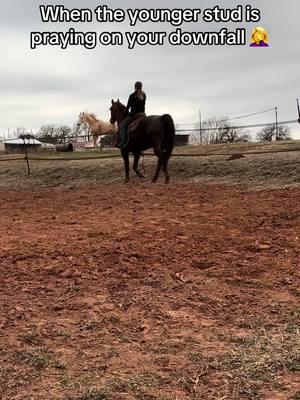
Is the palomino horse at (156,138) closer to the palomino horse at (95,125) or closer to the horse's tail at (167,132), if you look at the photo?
the horse's tail at (167,132)

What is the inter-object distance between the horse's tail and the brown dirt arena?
15.6ft

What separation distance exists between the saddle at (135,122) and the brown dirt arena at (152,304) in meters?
5.41

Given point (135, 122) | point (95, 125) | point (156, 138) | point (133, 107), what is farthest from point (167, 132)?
point (95, 125)

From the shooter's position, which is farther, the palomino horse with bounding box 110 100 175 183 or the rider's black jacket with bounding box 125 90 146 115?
the rider's black jacket with bounding box 125 90 146 115

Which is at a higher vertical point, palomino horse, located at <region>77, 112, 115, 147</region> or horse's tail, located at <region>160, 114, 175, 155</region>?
palomino horse, located at <region>77, 112, 115, 147</region>

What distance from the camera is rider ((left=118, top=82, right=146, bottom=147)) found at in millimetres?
12617

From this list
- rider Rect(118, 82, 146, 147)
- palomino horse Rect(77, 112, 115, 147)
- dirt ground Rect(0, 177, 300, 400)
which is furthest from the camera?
palomino horse Rect(77, 112, 115, 147)

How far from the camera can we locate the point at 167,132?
12281mm

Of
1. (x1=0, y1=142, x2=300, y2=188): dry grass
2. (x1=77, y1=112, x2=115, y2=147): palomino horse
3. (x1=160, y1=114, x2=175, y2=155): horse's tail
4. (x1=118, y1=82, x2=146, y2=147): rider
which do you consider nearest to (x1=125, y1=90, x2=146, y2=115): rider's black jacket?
(x1=118, y1=82, x2=146, y2=147): rider

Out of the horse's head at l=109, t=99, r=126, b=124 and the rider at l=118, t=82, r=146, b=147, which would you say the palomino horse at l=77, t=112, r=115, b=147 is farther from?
the rider at l=118, t=82, r=146, b=147

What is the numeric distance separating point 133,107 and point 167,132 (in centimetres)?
137

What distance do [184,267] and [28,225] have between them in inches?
129

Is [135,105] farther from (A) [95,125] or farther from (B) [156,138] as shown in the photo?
(A) [95,125]

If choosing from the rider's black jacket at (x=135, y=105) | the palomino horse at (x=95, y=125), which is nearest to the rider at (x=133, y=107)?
the rider's black jacket at (x=135, y=105)
